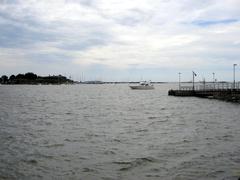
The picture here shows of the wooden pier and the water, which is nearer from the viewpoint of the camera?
the water

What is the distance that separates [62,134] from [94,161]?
35.2 ft

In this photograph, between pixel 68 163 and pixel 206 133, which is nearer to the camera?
pixel 68 163

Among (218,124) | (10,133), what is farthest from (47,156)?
(218,124)

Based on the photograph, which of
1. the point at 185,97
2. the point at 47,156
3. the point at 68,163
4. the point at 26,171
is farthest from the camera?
the point at 185,97

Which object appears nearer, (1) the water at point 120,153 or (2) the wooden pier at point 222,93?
(1) the water at point 120,153

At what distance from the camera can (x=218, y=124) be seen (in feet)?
122

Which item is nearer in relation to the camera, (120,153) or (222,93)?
(120,153)

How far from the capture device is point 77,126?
36.4m

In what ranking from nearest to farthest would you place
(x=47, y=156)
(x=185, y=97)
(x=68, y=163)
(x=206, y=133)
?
(x=68, y=163), (x=47, y=156), (x=206, y=133), (x=185, y=97)

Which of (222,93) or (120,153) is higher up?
(222,93)

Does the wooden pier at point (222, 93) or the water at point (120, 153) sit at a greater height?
the wooden pier at point (222, 93)

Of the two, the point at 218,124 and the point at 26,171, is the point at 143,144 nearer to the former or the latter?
the point at 26,171

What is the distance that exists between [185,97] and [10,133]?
6806 centimetres

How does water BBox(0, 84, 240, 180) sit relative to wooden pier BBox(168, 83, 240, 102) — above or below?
below
